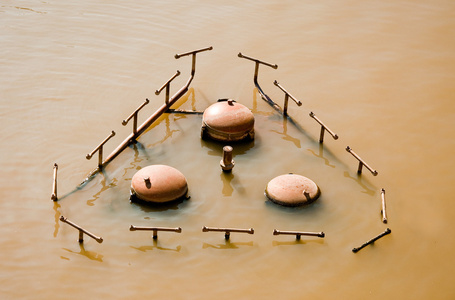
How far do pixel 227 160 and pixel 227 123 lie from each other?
985mm

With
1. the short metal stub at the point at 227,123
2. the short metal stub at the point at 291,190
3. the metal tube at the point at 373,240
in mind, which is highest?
the short metal stub at the point at 227,123

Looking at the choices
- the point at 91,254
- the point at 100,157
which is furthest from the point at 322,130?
the point at 91,254

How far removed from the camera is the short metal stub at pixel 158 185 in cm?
1148

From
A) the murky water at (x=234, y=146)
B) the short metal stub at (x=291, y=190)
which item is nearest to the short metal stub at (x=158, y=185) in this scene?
the murky water at (x=234, y=146)

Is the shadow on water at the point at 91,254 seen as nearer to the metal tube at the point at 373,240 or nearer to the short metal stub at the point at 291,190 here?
the short metal stub at the point at 291,190

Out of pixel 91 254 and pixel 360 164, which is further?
pixel 360 164

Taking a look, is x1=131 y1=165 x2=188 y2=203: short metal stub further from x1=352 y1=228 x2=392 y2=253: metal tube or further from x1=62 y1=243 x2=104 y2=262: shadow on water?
x1=352 y1=228 x2=392 y2=253: metal tube

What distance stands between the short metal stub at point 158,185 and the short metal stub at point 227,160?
106 centimetres

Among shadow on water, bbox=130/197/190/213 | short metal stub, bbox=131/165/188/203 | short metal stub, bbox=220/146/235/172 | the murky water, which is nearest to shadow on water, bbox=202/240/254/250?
the murky water

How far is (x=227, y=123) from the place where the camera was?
43.0ft

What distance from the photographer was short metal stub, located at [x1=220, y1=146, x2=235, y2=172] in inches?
485

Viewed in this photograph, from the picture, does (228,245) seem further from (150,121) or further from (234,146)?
(150,121)

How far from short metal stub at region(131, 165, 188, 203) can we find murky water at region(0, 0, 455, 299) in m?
0.26

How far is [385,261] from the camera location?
10.9 m
